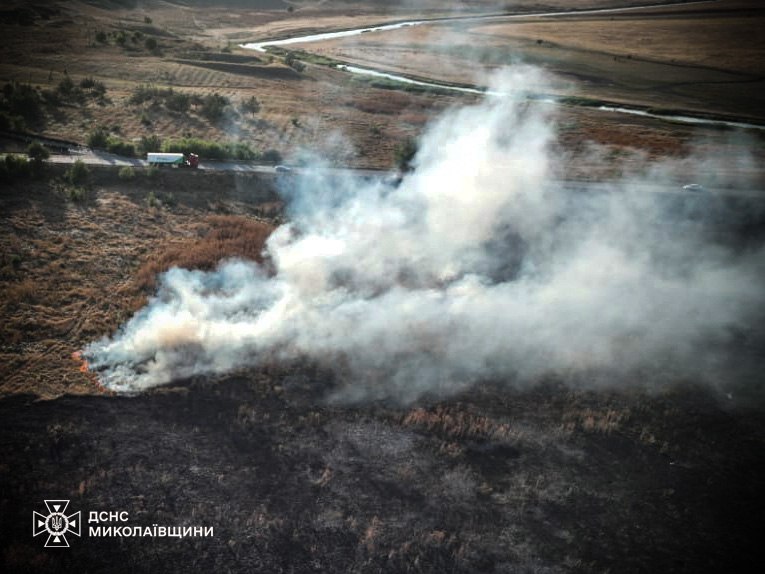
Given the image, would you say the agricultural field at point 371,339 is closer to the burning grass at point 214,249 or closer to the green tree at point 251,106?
the burning grass at point 214,249

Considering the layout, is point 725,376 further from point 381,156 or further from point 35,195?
point 35,195

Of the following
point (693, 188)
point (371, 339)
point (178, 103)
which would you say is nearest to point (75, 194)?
point (178, 103)

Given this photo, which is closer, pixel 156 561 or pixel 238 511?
pixel 156 561

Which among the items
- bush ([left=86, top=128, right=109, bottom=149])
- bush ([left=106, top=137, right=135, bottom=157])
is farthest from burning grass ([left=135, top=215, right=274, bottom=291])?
bush ([left=86, top=128, right=109, bottom=149])

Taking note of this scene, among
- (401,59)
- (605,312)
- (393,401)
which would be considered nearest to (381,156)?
(605,312)

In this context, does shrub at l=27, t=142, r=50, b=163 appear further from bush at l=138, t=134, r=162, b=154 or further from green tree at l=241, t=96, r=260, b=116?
green tree at l=241, t=96, r=260, b=116

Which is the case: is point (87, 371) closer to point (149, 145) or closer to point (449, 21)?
point (149, 145)
